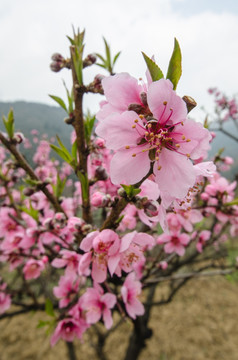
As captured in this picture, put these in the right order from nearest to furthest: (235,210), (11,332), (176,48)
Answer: (176,48)
(235,210)
(11,332)

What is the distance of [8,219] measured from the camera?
2.00 meters

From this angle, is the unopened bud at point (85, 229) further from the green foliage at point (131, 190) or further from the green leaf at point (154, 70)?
the green leaf at point (154, 70)

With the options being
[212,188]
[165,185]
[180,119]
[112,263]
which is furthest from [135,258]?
[212,188]

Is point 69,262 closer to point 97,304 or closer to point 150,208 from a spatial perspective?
point 97,304


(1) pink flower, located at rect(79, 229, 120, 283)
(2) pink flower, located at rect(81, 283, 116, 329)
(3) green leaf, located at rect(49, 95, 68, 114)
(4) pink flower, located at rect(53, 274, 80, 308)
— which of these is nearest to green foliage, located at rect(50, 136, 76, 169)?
(3) green leaf, located at rect(49, 95, 68, 114)

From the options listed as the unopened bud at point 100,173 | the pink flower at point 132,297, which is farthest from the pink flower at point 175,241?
the unopened bud at point 100,173

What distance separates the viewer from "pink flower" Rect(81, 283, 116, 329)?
1.45 m

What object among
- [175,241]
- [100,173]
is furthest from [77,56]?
[175,241]

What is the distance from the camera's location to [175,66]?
0.64 metres

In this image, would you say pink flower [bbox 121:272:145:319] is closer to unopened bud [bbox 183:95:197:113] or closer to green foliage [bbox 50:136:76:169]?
green foliage [bbox 50:136:76:169]

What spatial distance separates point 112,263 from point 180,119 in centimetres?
68

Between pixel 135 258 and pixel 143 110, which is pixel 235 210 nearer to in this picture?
pixel 135 258

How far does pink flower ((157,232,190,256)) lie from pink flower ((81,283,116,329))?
780mm

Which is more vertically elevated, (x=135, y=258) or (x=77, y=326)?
(x=135, y=258)
